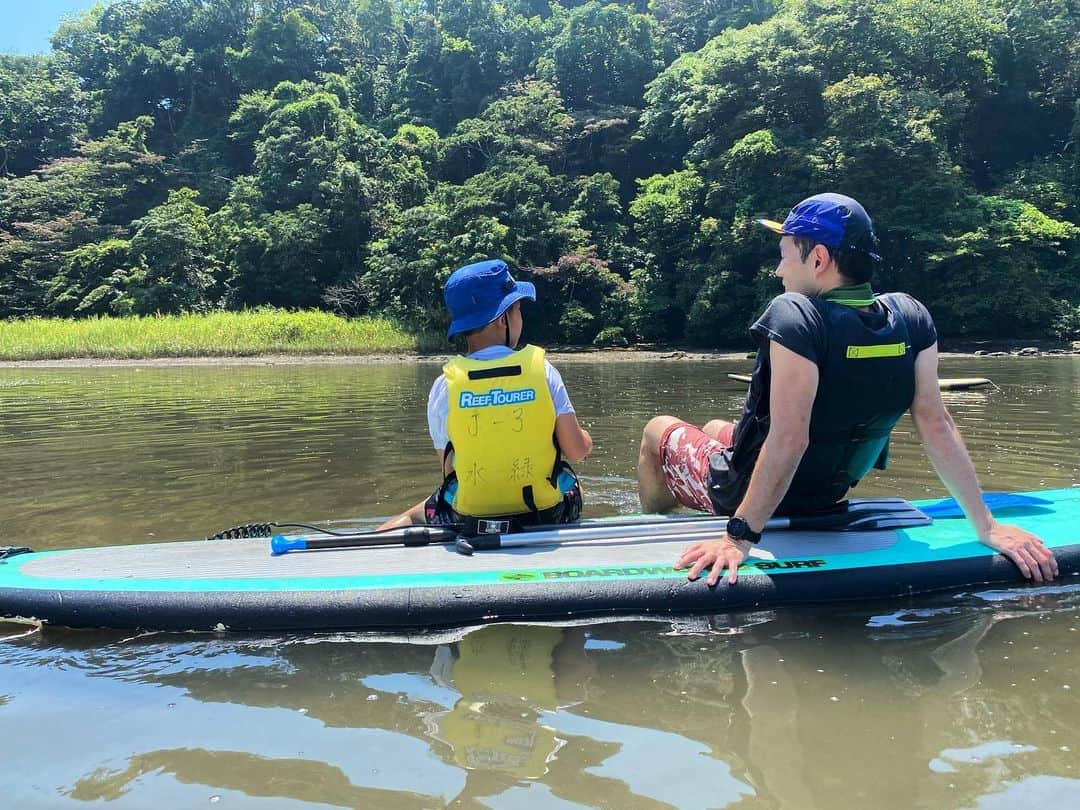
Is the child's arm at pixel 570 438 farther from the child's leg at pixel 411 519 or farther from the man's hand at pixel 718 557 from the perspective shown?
the child's leg at pixel 411 519

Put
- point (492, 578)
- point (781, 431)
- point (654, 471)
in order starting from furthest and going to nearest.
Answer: point (654, 471) < point (492, 578) < point (781, 431)

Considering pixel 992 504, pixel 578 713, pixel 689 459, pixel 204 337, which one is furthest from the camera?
pixel 204 337

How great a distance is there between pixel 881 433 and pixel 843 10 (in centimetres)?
2752

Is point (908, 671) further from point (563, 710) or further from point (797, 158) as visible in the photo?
point (797, 158)

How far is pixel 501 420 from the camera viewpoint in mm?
2879

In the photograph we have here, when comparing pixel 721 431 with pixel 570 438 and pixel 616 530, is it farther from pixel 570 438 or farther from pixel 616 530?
pixel 570 438

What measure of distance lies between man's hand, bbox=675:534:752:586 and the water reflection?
0.54 ft

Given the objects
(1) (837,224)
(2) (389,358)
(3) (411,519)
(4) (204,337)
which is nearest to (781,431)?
(1) (837,224)

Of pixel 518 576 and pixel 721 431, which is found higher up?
pixel 721 431

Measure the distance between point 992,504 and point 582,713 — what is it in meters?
2.26

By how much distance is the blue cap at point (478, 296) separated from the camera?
9.32 feet

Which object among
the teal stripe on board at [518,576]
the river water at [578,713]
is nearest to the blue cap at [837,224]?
the teal stripe on board at [518,576]

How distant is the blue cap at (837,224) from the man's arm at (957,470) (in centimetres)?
42

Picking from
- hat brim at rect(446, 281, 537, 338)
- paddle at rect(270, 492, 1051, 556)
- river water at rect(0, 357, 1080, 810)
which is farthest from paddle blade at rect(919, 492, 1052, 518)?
hat brim at rect(446, 281, 537, 338)
